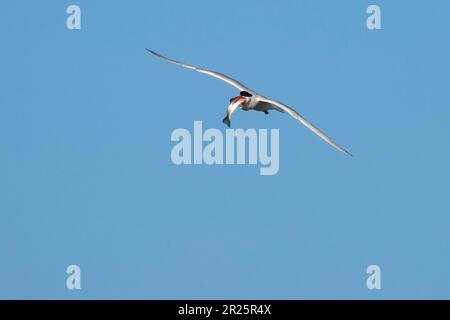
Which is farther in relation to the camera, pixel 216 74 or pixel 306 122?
pixel 216 74

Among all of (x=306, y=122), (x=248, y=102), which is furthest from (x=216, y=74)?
(x=306, y=122)

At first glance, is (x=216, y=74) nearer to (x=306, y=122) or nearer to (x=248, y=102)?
(x=248, y=102)

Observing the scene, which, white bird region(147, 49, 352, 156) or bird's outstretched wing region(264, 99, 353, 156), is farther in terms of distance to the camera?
white bird region(147, 49, 352, 156)

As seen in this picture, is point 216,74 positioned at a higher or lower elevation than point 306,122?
higher

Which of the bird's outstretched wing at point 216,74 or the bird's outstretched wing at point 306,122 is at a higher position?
the bird's outstretched wing at point 216,74

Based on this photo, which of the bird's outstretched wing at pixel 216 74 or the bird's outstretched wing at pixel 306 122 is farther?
the bird's outstretched wing at pixel 216 74

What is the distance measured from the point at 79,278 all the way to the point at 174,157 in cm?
404

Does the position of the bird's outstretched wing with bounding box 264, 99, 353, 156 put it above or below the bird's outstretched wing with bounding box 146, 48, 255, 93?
below

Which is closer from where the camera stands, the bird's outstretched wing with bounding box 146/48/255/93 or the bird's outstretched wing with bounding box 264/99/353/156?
the bird's outstretched wing with bounding box 264/99/353/156

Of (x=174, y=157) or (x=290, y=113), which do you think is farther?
(x=174, y=157)

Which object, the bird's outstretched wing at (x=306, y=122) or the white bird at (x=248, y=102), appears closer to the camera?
the bird's outstretched wing at (x=306, y=122)

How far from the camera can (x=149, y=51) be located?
119 feet
